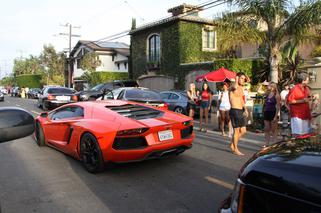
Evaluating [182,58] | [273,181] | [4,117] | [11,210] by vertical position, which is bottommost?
[11,210]

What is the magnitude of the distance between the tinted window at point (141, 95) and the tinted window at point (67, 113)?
12.9 feet

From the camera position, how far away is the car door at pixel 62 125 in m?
6.81

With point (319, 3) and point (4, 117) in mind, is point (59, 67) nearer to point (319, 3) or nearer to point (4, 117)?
point (319, 3)

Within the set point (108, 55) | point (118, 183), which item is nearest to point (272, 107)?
point (118, 183)

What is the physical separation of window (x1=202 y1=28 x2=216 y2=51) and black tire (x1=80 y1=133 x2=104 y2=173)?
2180cm

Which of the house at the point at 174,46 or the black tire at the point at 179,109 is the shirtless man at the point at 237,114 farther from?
the house at the point at 174,46

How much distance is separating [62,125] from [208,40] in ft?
71.4

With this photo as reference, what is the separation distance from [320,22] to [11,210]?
42.1 ft

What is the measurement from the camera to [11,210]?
446 centimetres

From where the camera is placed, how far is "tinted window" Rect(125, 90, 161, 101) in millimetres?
11370

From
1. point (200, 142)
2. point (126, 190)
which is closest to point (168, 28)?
point (200, 142)

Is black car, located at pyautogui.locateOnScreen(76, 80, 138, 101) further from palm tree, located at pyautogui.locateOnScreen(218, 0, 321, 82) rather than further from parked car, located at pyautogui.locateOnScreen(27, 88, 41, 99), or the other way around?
parked car, located at pyautogui.locateOnScreen(27, 88, 41, 99)

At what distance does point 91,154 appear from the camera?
5.99 meters

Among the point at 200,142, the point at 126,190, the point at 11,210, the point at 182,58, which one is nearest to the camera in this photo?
the point at 11,210
